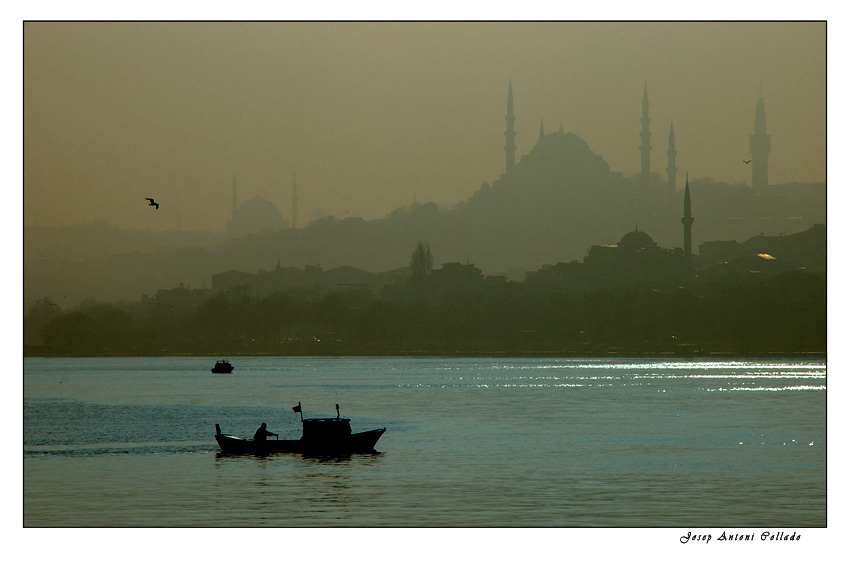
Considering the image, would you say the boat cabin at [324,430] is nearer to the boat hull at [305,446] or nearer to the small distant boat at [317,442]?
the small distant boat at [317,442]

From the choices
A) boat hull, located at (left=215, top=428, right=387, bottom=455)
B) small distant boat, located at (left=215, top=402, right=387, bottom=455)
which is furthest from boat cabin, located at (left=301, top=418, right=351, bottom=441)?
boat hull, located at (left=215, top=428, right=387, bottom=455)

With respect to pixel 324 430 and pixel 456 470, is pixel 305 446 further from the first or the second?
pixel 456 470

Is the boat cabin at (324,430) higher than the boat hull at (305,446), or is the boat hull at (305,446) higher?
the boat cabin at (324,430)

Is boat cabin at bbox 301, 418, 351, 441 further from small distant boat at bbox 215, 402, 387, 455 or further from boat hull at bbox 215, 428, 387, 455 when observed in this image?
boat hull at bbox 215, 428, 387, 455

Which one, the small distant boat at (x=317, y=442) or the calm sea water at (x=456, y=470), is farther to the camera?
the small distant boat at (x=317, y=442)

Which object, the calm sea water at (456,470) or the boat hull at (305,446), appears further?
the boat hull at (305,446)

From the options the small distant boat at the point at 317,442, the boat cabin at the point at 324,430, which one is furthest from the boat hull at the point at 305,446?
the boat cabin at the point at 324,430
